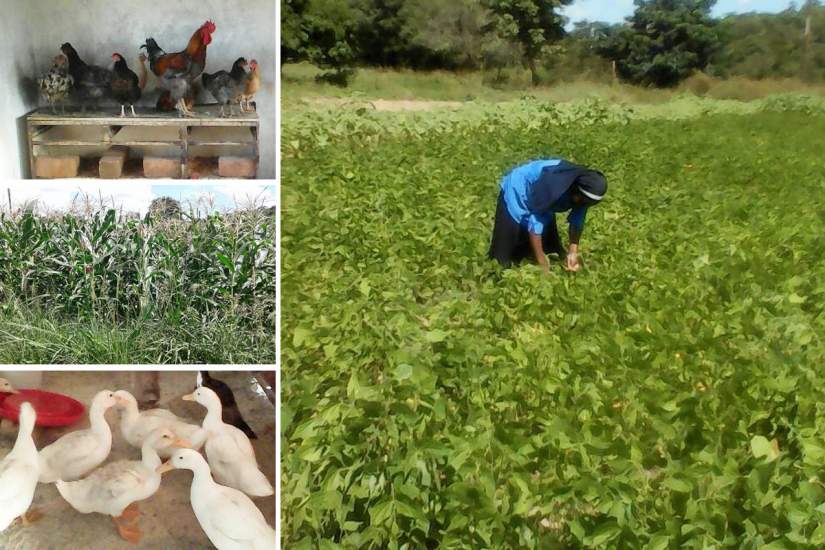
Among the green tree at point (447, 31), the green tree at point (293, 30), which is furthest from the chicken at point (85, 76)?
the green tree at point (447, 31)

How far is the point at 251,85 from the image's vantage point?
166 centimetres

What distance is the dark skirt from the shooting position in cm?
377

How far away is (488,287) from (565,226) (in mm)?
1494

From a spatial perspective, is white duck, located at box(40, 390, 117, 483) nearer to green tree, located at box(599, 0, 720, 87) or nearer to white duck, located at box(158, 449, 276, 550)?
white duck, located at box(158, 449, 276, 550)

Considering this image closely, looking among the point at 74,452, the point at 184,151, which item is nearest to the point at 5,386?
the point at 74,452

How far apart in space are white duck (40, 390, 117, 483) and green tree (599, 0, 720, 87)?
7.90 meters

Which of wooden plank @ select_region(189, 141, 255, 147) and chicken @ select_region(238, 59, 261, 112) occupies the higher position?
chicken @ select_region(238, 59, 261, 112)

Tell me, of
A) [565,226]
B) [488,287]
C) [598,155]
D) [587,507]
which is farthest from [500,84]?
[587,507]

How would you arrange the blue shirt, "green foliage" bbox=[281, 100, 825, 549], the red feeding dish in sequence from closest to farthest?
the red feeding dish
"green foliage" bbox=[281, 100, 825, 549]
the blue shirt

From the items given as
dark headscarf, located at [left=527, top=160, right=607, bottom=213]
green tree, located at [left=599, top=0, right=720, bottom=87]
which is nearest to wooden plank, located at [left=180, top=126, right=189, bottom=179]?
dark headscarf, located at [left=527, top=160, right=607, bottom=213]

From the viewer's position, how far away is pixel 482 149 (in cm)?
593

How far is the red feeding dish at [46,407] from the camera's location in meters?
1.77

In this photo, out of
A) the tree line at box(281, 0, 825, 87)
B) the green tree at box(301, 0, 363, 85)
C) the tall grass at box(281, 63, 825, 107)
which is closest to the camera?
the green tree at box(301, 0, 363, 85)

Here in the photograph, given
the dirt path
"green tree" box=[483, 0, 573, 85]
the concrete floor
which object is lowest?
the concrete floor
